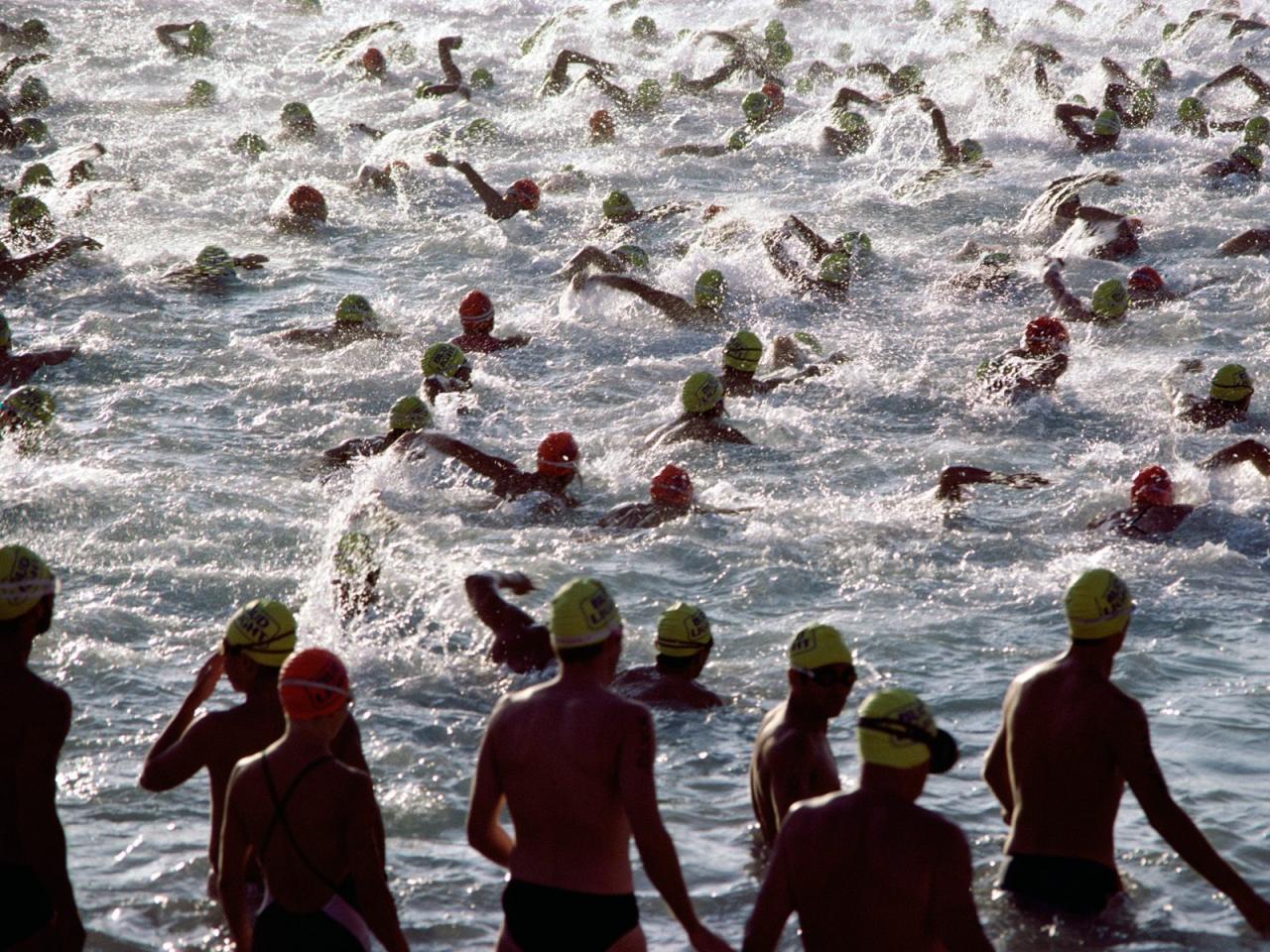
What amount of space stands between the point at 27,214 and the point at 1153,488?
13.0 meters

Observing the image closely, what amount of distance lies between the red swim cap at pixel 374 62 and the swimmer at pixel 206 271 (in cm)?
1085

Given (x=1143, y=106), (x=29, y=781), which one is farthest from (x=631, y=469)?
(x=1143, y=106)

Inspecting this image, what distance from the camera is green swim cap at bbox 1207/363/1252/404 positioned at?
37.8 feet

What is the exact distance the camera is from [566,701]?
4348 mm

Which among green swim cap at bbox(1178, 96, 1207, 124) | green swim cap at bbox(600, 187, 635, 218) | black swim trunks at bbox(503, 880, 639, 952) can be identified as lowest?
black swim trunks at bbox(503, 880, 639, 952)

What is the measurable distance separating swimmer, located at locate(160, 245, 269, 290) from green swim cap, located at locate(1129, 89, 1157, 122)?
13.7 meters

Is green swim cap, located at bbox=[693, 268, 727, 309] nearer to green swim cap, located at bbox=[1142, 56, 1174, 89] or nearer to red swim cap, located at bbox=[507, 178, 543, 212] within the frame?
red swim cap, located at bbox=[507, 178, 543, 212]

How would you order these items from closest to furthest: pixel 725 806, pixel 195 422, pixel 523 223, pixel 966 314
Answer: pixel 725 806 < pixel 195 422 < pixel 966 314 < pixel 523 223

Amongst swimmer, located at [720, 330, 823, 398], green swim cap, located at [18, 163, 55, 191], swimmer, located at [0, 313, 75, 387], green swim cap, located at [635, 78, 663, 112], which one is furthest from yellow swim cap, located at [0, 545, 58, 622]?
green swim cap, located at [635, 78, 663, 112]

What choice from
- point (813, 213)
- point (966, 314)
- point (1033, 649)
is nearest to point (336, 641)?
point (1033, 649)

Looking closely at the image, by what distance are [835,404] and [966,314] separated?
3.03 meters

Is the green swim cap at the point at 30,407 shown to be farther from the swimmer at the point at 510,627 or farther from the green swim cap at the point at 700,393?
the swimmer at the point at 510,627

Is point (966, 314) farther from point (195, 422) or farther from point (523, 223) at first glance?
point (195, 422)

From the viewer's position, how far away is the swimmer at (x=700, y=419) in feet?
36.9
